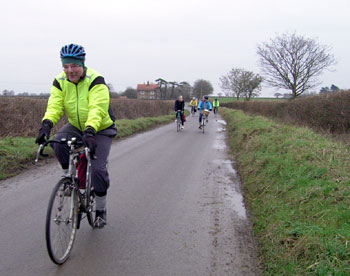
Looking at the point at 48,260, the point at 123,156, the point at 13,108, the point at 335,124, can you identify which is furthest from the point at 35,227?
the point at 335,124

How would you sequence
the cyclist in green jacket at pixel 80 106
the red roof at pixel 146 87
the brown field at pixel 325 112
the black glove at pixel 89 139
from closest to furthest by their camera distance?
the black glove at pixel 89 139
the cyclist in green jacket at pixel 80 106
the brown field at pixel 325 112
the red roof at pixel 146 87

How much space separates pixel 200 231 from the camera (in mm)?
3895

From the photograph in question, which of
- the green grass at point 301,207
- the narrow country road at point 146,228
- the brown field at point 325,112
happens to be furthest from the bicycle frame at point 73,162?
the brown field at point 325,112

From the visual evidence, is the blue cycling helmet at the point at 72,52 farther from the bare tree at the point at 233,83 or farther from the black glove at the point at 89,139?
the bare tree at the point at 233,83

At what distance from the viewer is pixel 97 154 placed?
3475 millimetres

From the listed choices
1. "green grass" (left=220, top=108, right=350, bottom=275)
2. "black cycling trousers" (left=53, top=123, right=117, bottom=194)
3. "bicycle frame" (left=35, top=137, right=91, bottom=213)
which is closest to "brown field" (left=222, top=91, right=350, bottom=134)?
"green grass" (left=220, top=108, right=350, bottom=275)

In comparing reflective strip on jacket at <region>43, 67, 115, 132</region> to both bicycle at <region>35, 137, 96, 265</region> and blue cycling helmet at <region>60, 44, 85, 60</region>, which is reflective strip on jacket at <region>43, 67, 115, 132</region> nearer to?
blue cycling helmet at <region>60, 44, 85, 60</region>

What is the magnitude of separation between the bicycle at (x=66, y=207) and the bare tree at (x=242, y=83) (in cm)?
4465

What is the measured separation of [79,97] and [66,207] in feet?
3.93

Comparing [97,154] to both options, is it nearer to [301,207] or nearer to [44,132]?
[44,132]

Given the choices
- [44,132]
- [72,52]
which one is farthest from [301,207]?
[72,52]

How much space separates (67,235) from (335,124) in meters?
10.2

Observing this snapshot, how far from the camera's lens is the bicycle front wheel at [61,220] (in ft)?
9.18

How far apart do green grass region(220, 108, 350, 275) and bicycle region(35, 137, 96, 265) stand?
2.05m
